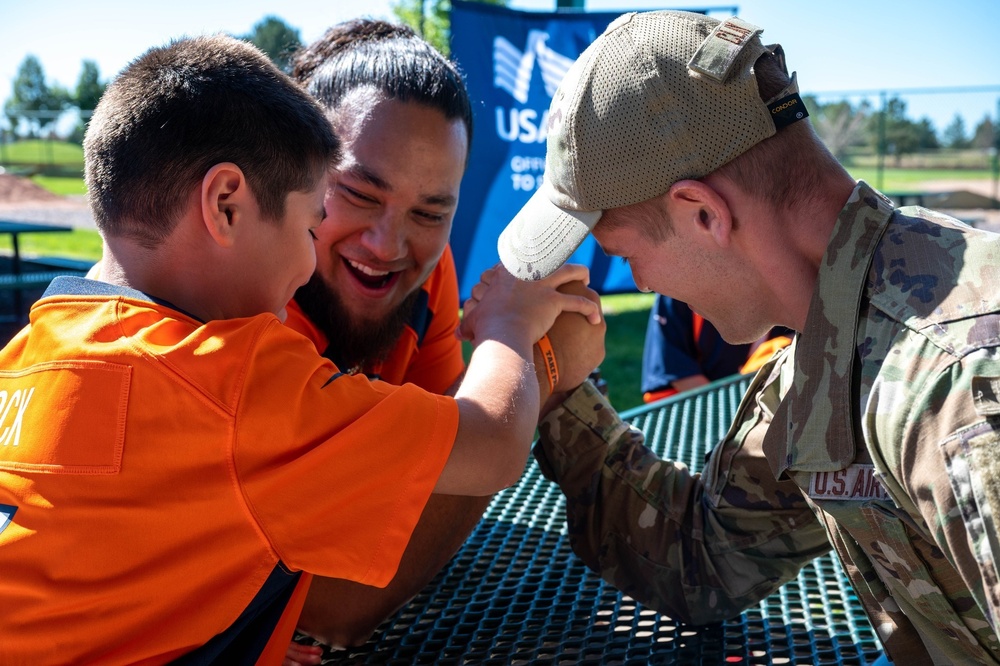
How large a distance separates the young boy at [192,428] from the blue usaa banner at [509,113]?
4671 millimetres

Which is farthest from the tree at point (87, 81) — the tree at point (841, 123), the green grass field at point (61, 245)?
the tree at point (841, 123)

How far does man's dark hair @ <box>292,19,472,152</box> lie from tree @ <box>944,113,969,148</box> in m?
21.6

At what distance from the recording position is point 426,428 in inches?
57.6

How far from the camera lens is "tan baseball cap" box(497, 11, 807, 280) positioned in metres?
1.51

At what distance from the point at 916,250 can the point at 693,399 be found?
1.98m

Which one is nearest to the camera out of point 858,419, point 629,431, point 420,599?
point 858,419

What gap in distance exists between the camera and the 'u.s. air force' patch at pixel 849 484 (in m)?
1.36

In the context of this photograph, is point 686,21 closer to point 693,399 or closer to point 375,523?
point 375,523

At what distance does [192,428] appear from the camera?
4.39 ft

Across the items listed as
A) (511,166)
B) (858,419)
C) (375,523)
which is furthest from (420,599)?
(511,166)

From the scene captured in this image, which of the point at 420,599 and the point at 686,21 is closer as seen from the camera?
the point at 686,21

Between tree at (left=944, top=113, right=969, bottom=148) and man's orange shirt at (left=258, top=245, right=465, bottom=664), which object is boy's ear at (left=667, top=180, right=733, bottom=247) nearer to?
man's orange shirt at (left=258, top=245, right=465, bottom=664)

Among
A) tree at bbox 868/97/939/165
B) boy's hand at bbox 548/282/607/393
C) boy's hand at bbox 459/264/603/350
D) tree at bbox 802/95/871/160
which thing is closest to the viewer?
boy's hand at bbox 459/264/603/350

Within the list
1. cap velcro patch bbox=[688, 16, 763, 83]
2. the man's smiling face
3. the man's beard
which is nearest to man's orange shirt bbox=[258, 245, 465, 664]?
the man's beard
